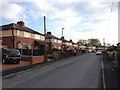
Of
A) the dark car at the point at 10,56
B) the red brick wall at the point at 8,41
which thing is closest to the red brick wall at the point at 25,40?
the red brick wall at the point at 8,41

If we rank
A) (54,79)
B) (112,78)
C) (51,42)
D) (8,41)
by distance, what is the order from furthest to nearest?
(51,42) → (8,41) → (112,78) → (54,79)

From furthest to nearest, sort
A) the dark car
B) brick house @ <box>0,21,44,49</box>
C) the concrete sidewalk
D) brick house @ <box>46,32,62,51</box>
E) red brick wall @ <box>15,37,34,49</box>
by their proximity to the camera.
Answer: brick house @ <box>46,32,62,51</box> → red brick wall @ <box>15,37,34,49</box> → brick house @ <box>0,21,44,49</box> → the dark car → the concrete sidewalk

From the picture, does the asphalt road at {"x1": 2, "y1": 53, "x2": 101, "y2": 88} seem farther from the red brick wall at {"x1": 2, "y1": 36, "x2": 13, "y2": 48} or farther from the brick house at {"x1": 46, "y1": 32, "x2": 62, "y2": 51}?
the brick house at {"x1": 46, "y1": 32, "x2": 62, "y2": 51}

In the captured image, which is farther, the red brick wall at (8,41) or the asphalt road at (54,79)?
the red brick wall at (8,41)

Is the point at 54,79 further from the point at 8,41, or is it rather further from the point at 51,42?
the point at 51,42

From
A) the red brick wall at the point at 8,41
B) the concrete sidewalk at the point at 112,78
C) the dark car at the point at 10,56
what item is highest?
the red brick wall at the point at 8,41

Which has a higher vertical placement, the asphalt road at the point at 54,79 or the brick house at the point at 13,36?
the brick house at the point at 13,36

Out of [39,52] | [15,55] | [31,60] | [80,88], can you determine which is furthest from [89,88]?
[39,52]

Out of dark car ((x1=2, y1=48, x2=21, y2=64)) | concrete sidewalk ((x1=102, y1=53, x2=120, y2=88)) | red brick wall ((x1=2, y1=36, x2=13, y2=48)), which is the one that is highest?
red brick wall ((x1=2, y1=36, x2=13, y2=48))

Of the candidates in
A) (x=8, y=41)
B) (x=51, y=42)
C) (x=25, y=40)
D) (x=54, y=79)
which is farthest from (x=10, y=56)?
(x=51, y=42)

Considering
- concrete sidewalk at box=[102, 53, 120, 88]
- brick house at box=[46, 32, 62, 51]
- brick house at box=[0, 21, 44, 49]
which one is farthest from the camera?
brick house at box=[46, 32, 62, 51]

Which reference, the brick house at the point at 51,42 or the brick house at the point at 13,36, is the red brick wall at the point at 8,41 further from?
the brick house at the point at 51,42

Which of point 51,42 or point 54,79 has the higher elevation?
point 51,42

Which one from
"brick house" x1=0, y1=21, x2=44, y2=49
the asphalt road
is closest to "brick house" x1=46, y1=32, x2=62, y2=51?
"brick house" x1=0, y1=21, x2=44, y2=49
